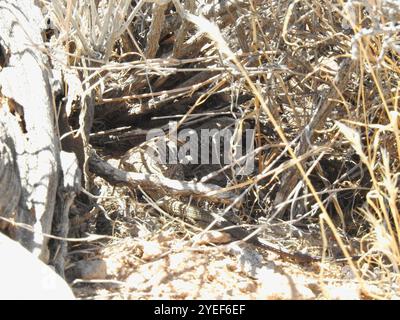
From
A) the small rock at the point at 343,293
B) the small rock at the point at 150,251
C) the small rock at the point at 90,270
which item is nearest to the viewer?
the small rock at the point at 343,293

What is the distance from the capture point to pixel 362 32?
1.54m

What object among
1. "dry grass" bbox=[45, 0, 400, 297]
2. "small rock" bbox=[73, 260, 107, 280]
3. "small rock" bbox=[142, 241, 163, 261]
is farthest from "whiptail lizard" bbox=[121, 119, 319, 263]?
"small rock" bbox=[73, 260, 107, 280]

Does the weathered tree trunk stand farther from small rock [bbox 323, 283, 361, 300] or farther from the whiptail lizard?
small rock [bbox 323, 283, 361, 300]

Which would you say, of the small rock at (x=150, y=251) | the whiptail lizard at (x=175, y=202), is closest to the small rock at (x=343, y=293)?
the whiptail lizard at (x=175, y=202)

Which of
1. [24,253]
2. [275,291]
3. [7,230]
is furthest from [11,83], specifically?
[275,291]

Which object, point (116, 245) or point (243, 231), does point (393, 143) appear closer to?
point (243, 231)

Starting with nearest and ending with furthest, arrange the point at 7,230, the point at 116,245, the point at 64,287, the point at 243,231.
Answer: the point at 64,287 → the point at 7,230 → the point at 116,245 → the point at 243,231

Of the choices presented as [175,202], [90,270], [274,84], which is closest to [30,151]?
[90,270]

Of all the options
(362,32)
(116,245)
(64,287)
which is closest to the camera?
(64,287)

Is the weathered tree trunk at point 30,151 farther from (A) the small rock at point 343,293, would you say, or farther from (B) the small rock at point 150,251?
(A) the small rock at point 343,293

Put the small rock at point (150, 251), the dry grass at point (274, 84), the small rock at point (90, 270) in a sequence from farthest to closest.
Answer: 1. the dry grass at point (274, 84)
2. the small rock at point (150, 251)
3. the small rock at point (90, 270)

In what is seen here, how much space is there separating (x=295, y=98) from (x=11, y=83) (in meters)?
1.01

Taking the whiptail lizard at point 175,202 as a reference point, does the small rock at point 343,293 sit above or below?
below

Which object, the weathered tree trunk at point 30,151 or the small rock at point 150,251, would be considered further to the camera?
the small rock at point 150,251
